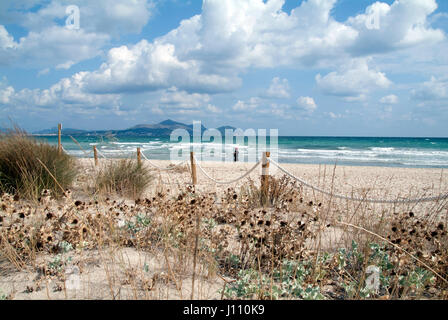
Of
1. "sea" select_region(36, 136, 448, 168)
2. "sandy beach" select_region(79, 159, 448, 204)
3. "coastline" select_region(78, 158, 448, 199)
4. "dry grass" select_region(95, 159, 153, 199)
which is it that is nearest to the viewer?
"dry grass" select_region(95, 159, 153, 199)

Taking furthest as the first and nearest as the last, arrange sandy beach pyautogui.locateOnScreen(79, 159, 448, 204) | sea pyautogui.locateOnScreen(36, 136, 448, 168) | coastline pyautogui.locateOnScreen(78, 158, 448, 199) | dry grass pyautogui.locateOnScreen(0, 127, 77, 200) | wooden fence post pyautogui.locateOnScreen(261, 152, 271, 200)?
sea pyautogui.locateOnScreen(36, 136, 448, 168) → coastline pyautogui.locateOnScreen(78, 158, 448, 199) → sandy beach pyautogui.locateOnScreen(79, 159, 448, 204) → wooden fence post pyautogui.locateOnScreen(261, 152, 271, 200) → dry grass pyautogui.locateOnScreen(0, 127, 77, 200)

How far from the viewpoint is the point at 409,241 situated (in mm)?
3227

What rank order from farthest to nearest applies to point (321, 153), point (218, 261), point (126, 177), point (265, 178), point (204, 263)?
1. point (321, 153)
2. point (126, 177)
3. point (265, 178)
4. point (218, 261)
5. point (204, 263)

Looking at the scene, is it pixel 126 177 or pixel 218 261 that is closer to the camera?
pixel 218 261

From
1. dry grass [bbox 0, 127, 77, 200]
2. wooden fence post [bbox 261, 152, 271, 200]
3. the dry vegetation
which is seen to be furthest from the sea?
the dry vegetation

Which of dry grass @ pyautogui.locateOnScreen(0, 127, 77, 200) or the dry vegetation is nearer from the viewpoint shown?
the dry vegetation

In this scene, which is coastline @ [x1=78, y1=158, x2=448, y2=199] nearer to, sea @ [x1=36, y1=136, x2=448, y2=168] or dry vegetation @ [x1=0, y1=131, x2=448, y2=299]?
sea @ [x1=36, y1=136, x2=448, y2=168]

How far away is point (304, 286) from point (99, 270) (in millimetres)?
1896

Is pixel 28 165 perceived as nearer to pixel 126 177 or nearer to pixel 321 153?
pixel 126 177

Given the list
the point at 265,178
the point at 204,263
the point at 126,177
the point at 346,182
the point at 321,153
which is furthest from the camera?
the point at 321,153

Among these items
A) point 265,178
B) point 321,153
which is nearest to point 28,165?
point 265,178

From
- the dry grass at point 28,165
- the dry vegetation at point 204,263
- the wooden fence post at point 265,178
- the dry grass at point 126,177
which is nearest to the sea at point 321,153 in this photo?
the dry grass at point 126,177
